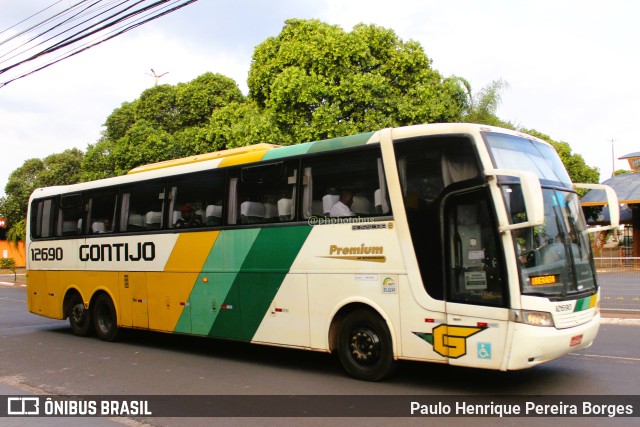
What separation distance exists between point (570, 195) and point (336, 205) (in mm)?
3071

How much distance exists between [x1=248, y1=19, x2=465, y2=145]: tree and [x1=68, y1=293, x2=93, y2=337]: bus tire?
9.10 meters

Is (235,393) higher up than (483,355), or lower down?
lower down

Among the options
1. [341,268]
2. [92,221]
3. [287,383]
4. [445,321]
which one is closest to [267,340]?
[287,383]

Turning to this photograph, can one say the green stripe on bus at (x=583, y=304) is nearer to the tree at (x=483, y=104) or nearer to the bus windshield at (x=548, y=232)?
the bus windshield at (x=548, y=232)

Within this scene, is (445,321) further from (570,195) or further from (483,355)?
(570,195)

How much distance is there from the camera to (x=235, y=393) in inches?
299

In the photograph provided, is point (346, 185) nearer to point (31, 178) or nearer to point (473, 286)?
point (473, 286)

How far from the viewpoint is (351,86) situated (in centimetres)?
1998

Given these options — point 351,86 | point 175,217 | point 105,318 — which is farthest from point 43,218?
point 351,86

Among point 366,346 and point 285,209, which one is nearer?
point 366,346

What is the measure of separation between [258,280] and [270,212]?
1096 millimetres

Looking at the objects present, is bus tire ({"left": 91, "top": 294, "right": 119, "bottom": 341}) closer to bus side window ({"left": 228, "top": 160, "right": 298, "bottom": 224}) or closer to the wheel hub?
bus side window ({"left": 228, "top": 160, "right": 298, "bottom": 224})

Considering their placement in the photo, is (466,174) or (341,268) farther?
(341,268)

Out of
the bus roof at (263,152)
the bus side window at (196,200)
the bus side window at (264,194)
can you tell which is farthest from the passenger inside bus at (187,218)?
the bus side window at (264,194)
